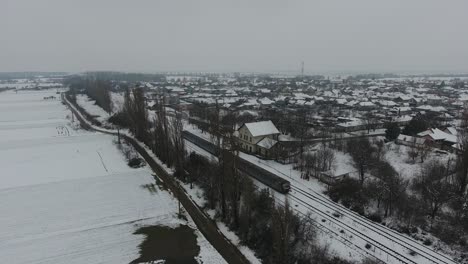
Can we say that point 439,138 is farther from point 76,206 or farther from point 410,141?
point 76,206

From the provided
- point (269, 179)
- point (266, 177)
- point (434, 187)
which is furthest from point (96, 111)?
point (434, 187)

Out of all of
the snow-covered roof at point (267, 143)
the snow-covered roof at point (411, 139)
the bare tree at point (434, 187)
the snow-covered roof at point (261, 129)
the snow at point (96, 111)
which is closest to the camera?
the bare tree at point (434, 187)

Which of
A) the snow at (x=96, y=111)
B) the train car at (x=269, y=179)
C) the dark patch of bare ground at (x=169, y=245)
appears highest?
the snow at (x=96, y=111)

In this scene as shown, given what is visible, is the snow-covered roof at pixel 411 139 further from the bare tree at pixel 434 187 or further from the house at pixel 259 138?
A: the house at pixel 259 138

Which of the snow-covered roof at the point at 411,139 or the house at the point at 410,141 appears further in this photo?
the snow-covered roof at the point at 411,139

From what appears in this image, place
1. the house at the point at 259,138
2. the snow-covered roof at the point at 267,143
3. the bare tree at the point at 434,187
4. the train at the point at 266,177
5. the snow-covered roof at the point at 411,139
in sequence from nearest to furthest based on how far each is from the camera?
the bare tree at the point at 434,187 → the train at the point at 266,177 → the snow-covered roof at the point at 267,143 → the house at the point at 259,138 → the snow-covered roof at the point at 411,139

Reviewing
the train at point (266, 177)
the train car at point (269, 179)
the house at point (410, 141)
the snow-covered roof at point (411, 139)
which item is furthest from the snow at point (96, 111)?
the snow-covered roof at point (411, 139)

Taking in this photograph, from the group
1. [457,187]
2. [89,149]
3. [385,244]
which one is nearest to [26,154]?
[89,149]

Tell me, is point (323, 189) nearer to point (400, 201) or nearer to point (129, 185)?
point (400, 201)
